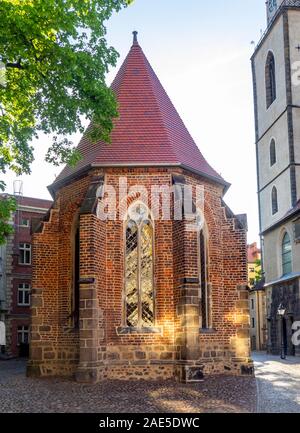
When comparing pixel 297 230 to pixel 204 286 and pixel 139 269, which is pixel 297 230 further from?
pixel 139 269

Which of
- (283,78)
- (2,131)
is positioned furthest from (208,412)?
(283,78)

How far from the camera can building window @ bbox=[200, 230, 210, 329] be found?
15.7 meters

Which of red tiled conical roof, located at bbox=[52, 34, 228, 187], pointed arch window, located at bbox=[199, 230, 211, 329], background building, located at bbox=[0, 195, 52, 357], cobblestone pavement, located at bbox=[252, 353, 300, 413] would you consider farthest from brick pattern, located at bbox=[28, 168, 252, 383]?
background building, located at bbox=[0, 195, 52, 357]

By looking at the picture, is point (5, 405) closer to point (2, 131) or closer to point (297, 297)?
point (2, 131)

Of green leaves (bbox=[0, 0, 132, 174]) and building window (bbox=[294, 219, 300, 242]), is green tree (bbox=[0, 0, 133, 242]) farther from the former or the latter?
building window (bbox=[294, 219, 300, 242])

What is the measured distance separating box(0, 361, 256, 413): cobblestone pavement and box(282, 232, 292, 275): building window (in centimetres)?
1742

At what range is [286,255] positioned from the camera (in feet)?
103

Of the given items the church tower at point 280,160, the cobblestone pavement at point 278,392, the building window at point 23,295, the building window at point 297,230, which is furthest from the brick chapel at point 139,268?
the building window at point 23,295

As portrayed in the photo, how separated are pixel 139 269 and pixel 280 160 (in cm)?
1955

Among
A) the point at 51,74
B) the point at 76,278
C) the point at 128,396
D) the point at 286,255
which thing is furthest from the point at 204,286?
the point at 286,255

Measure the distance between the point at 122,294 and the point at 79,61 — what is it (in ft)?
20.4

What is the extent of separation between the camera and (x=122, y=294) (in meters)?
14.7

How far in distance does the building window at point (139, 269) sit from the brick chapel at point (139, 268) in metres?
0.03

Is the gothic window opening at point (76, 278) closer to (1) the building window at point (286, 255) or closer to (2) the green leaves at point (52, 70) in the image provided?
(2) the green leaves at point (52, 70)
